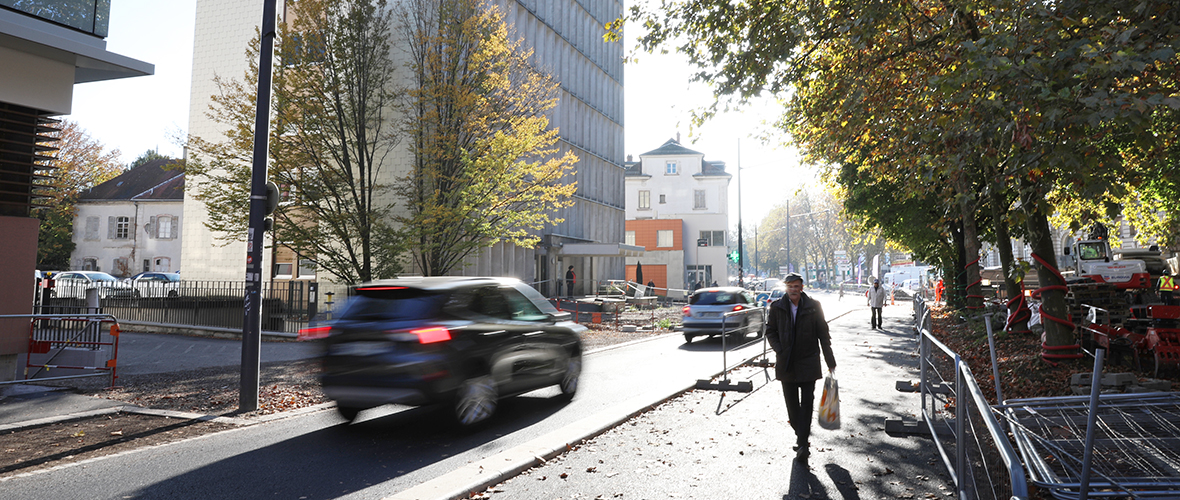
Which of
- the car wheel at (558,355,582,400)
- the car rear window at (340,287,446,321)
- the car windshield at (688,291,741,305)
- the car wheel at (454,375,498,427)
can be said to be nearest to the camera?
the car rear window at (340,287,446,321)

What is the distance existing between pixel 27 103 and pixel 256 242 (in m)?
5.73

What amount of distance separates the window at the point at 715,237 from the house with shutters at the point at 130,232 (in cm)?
4248

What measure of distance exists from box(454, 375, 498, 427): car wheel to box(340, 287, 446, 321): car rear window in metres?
0.86

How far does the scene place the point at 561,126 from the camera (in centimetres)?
3669

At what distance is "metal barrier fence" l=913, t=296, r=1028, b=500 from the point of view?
2.90 meters

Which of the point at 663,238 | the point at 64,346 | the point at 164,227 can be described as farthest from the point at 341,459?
the point at 663,238

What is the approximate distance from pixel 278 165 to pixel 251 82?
230cm

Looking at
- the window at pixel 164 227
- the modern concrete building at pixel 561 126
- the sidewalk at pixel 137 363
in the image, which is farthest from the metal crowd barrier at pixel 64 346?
the window at pixel 164 227

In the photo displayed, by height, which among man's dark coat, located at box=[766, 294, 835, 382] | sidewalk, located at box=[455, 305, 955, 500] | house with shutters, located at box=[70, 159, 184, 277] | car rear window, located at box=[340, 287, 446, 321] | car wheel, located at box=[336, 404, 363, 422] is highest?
house with shutters, located at box=[70, 159, 184, 277]

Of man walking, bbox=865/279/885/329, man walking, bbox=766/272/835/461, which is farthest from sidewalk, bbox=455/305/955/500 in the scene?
man walking, bbox=865/279/885/329

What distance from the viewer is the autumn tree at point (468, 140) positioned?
1855cm

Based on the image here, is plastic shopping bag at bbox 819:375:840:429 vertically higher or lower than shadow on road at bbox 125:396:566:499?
higher

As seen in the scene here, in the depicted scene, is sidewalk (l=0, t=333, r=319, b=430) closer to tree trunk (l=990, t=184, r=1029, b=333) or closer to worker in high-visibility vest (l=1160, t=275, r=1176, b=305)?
tree trunk (l=990, t=184, r=1029, b=333)

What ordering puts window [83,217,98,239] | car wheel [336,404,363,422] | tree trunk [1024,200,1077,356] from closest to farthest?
car wheel [336,404,363,422], tree trunk [1024,200,1077,356], window [83,217,98,239]
